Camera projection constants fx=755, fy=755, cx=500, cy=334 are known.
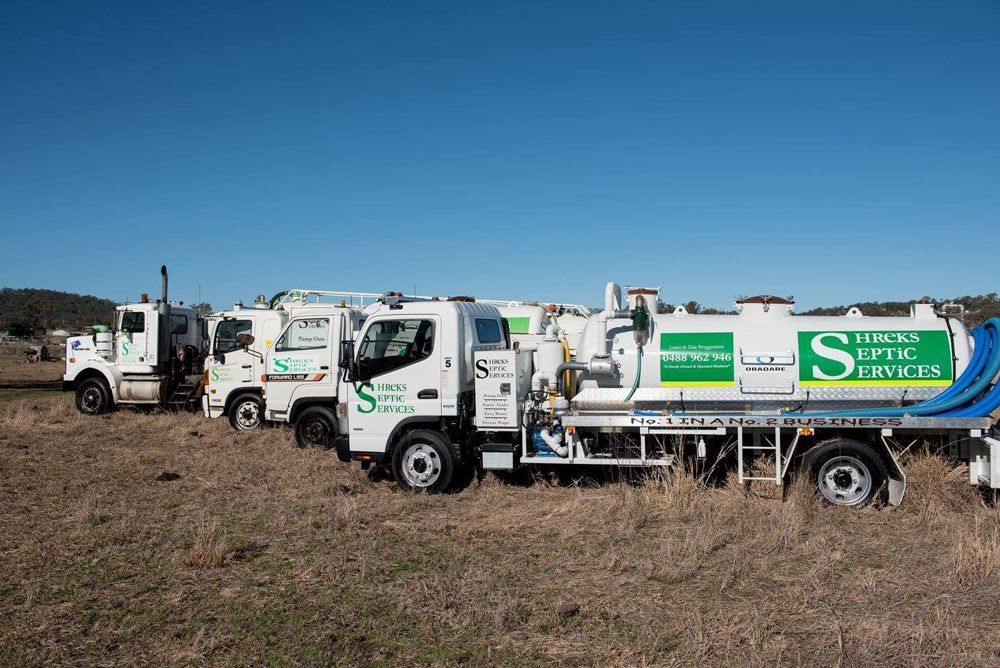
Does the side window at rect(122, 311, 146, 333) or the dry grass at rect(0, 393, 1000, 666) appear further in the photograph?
the side window at rect(122, 311, 146, 333)

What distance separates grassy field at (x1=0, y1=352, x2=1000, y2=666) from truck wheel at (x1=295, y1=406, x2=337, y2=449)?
3.25 metres

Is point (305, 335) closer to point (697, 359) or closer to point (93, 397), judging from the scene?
point (93, 397)

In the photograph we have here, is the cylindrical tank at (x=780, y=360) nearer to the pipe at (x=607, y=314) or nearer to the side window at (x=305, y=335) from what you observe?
the pipe at (x=607, y=314)

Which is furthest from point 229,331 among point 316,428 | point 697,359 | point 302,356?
point 697,359

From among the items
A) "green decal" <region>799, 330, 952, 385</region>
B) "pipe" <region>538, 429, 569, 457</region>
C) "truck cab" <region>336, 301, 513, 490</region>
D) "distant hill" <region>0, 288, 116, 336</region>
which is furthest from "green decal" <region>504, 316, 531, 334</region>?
"distant hill" <region>0, 288, 116, 336</region>

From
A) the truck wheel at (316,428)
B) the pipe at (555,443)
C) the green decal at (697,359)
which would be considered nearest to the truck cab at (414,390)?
the pipe at (555,443)

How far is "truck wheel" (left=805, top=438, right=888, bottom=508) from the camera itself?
8.72 meters

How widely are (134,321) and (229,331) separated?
404 centimetres

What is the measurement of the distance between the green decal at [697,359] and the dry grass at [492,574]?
4.35ft

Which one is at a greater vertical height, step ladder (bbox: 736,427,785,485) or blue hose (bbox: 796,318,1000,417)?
blue hose (bbox: 796,318,1000,417)

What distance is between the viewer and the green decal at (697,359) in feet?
31.6

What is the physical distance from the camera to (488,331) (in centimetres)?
1082

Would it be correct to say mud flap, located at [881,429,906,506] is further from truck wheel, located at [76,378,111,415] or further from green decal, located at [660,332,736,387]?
truck wheel, located at [76,378,111,415]

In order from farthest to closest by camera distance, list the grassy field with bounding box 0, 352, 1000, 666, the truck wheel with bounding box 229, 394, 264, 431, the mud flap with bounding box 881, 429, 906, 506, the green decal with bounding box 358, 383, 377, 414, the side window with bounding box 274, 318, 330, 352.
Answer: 1. the truck wheel with bounding box 229, 394, 264, 431
2. the side window with bounding box 274, 318, 330, 352
3. the green decal with bounding box 358, 383, 377, 414
4. the mud flap with bounding box 881, 429, 906, 506
5. the grassy field with bounding box 0, 352, 1000, 666
